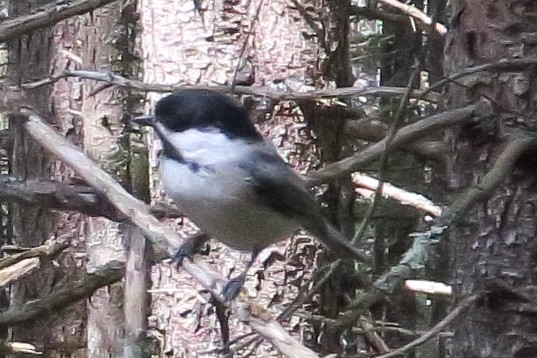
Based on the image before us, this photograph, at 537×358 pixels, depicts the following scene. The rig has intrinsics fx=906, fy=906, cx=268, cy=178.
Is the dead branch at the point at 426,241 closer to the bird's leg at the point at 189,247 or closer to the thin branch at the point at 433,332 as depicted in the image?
the thin branch at the point at 433,332

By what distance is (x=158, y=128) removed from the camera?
6.93ft

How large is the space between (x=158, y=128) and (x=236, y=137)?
19cm

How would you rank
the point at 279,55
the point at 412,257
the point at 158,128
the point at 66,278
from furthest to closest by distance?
the point at 66,278, the point at 279,55, the point at 158,128, the point at 412,257

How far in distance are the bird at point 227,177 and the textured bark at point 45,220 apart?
2335mm

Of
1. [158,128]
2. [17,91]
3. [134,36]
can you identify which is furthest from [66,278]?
[158,128]

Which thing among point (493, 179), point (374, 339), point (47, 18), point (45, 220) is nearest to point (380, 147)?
point (493, 179)

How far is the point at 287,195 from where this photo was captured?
7.44ft

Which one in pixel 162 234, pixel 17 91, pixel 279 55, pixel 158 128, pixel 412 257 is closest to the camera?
pixel 412 257

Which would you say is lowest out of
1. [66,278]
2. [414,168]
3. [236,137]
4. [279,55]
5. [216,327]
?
[66,278]

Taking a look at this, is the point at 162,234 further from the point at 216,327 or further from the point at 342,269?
the point at 342,269

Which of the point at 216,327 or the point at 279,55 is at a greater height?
the point at 279,55

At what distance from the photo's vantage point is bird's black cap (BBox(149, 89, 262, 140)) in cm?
205

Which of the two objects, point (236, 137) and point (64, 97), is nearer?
point (236, 137)

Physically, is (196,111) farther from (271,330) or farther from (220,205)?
(271,330)
